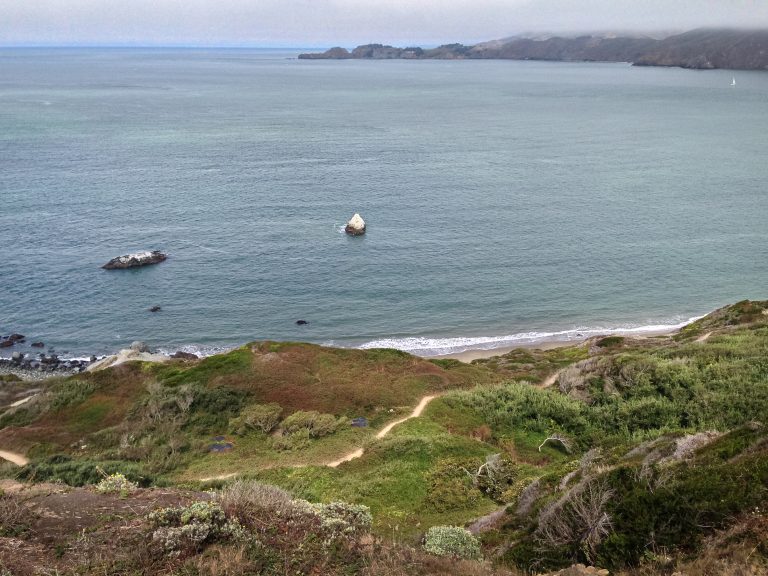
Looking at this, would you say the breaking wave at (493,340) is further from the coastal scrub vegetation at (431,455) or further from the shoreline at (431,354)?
the coastal scrub vegetation at (431,455)

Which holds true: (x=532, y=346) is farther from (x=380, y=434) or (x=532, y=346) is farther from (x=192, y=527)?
(x=192, y=527)

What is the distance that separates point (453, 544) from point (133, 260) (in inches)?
2642

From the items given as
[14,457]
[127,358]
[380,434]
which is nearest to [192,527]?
[380,434]

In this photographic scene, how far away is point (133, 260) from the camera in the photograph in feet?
236

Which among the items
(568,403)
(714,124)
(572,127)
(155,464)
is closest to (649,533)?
(568,403)

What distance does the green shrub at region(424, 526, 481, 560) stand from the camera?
1359cm

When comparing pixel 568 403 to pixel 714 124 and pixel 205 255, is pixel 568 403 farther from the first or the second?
pixel 714 124

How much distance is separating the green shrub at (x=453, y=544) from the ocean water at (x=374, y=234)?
43418 mm

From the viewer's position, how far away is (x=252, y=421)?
3083 cm

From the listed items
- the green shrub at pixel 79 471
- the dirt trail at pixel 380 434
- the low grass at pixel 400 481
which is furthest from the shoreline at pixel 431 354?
the low grass at pixel 400 481

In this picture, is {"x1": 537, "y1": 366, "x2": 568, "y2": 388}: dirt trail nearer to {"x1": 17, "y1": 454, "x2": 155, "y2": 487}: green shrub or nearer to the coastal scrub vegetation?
the coastal scrub vegetation

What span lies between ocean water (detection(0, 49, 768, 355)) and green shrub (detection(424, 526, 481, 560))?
142 feet

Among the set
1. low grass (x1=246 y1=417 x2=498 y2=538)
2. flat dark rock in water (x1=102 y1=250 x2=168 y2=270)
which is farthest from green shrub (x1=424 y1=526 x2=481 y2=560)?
flat dark rock in water (x1=102 y1=250 x2=168 y2=270)

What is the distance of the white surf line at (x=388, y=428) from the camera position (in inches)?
1041
